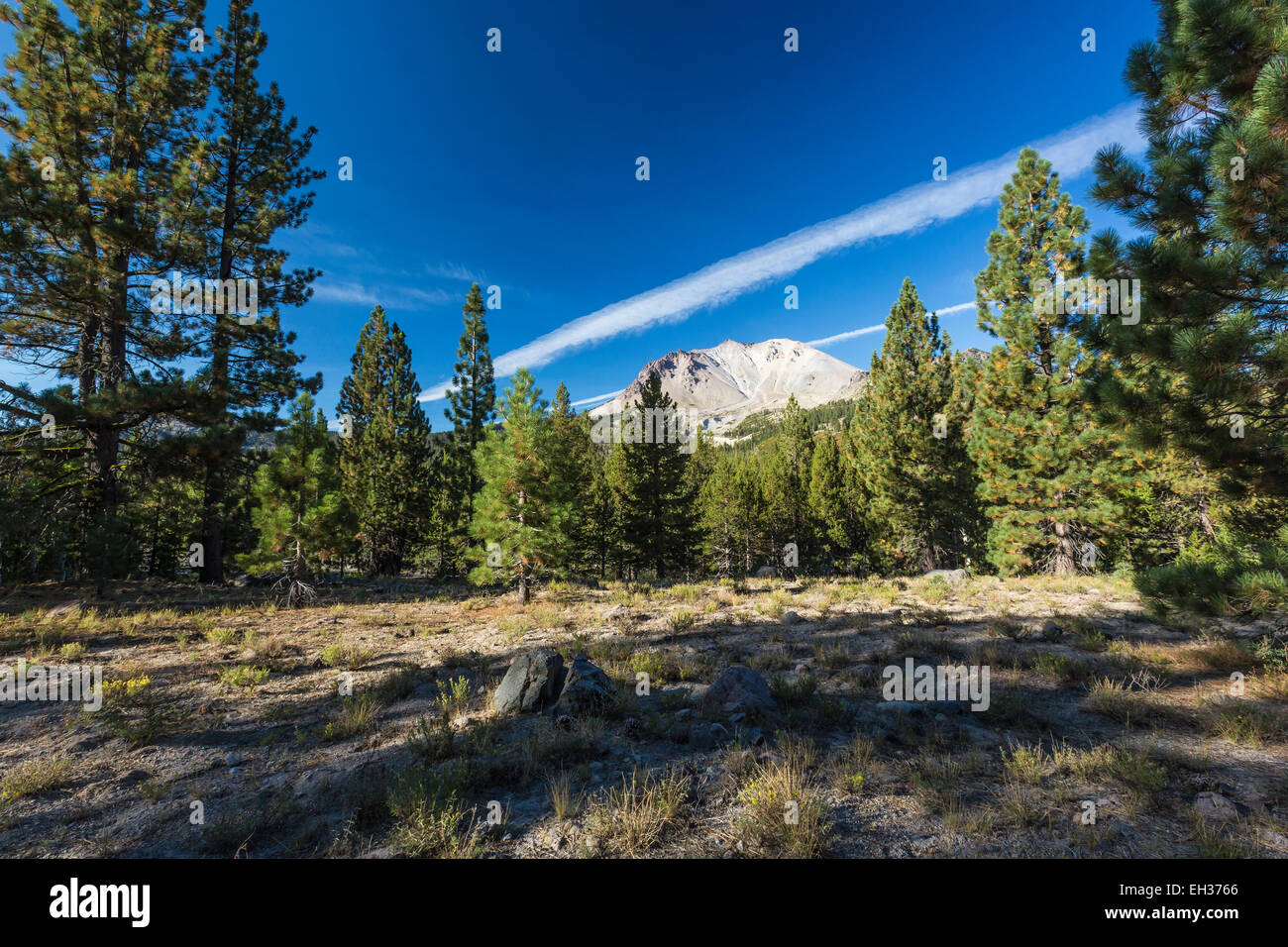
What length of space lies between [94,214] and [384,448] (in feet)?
54.9

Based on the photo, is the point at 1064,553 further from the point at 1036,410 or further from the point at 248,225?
the point at 248,225

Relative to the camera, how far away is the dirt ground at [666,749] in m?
3.38

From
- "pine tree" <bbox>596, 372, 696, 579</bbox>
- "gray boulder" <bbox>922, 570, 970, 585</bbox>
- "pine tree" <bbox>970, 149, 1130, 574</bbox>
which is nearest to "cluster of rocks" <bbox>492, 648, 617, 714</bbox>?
"gray boulder" <bbox>922, 570, 970, 585</bbox>

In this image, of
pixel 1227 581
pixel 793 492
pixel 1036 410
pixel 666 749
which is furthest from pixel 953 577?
pixel 793 492

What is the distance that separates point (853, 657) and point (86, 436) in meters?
20.4

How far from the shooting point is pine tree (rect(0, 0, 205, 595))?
1053 cm

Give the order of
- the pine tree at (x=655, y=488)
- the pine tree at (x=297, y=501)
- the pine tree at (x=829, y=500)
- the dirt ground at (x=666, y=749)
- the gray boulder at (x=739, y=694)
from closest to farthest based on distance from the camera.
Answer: the dirt ground at (x=666, y=749) < the gray boulder at (x=739, y=694) < the pine tree at (x=297, y=501) < the pine tree at (x=655, y=488) < the pine tree at (x=829, y=500)

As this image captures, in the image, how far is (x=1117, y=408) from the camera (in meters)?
5.71

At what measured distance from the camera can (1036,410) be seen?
16.1 m

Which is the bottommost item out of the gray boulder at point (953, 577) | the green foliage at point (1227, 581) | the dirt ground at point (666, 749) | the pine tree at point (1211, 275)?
the gray boulder at point (953, 577)

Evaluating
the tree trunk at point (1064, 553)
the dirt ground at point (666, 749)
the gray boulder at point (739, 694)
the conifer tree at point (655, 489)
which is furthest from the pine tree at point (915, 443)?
the gray boulder at point (739, 694)

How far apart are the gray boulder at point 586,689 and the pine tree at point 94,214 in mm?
12840

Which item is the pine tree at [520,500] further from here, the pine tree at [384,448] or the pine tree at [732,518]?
the pine tree at [732,518]

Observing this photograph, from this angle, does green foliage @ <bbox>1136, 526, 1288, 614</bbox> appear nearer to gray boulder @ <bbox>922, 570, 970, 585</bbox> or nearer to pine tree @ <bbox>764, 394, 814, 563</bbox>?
gray boulder @ <bbox>922, 570, 970, 585</bbox>
